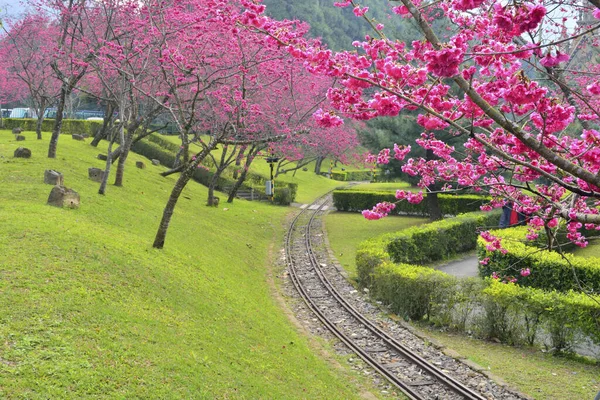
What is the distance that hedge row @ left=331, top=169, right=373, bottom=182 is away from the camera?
67188 millimetres

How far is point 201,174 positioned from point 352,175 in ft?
109

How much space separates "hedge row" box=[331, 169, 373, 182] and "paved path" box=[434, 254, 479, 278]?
4373 cm

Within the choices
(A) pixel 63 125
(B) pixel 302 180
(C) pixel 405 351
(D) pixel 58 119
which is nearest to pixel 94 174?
(D) pixel 58 119

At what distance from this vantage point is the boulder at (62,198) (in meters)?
16.0

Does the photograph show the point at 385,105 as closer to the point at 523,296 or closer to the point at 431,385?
the point at 431,385

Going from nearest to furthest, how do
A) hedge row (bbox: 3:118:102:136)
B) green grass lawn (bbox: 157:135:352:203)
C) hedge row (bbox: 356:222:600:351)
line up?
hedge row (bbox: 356:222:600:351)
hedge row (bbox: 3:118:102:136)
green grass lawn (bbox: 157:135:352:203)

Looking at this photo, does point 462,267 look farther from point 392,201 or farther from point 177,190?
point 392,201

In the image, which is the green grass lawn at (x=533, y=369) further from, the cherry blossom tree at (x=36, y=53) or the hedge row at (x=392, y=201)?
the cherry blossom tree at (x=36, y=53)

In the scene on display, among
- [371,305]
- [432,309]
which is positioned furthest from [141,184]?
[432,309]

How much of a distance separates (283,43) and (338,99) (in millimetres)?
806

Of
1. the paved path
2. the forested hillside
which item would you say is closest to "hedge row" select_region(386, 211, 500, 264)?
the paved path

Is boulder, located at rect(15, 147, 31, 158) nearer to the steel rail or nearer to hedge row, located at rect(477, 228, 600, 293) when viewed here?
the steel rail

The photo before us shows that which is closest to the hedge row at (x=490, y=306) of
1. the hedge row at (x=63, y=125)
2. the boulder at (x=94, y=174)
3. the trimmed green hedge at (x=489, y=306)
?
the trimmed green hedge at (x=489, y=306)

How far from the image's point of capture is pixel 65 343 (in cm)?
814
